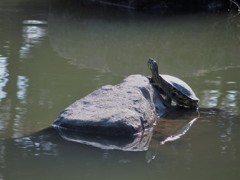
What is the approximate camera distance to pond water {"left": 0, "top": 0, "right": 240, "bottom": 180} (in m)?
4.79

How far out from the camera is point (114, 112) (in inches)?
217

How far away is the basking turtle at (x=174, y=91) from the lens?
649 centimetres

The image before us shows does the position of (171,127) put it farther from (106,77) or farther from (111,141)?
(106,77)

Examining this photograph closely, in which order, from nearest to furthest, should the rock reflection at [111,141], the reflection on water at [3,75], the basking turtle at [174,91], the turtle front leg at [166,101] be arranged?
1. the rock reflection at [111,141]
2. the basking turtle at [174,91]
3. the turtle front leg at [166,101]
4. the reflection on water at [3,75]

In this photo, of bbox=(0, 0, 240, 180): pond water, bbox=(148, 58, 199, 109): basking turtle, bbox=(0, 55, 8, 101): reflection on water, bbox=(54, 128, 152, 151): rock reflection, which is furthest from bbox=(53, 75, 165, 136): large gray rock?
bbox=(0, 55, 8, 101): reflection on water

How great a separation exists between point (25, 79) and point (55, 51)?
1901 mm

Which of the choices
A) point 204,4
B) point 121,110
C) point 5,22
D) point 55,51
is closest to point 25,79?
point 55,51

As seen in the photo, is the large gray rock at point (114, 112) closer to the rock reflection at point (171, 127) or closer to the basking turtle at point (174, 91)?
the rock reflection at point (171, 127)

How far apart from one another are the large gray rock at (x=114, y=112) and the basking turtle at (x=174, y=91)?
12.5 inches

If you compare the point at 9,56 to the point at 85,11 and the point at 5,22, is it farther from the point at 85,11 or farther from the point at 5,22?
the point at 85,11

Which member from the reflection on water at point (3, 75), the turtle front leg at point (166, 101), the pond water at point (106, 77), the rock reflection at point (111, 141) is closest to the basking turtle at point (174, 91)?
the turtle front leg at point (166, 101)

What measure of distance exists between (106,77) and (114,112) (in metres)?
2.47

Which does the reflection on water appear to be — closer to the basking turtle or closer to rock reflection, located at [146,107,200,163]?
the basking turtle

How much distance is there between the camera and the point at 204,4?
1509 cm
